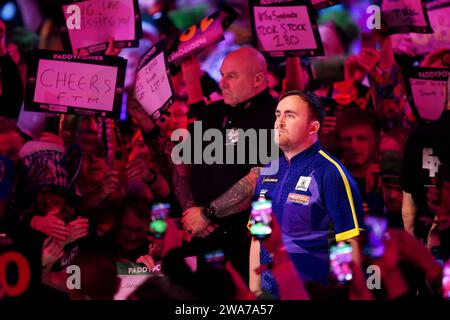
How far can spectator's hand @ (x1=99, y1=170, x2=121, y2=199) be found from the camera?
233 inches

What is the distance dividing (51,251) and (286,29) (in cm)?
217

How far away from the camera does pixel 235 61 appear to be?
565cm

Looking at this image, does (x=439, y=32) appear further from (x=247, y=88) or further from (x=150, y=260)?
(x=150, y=260)

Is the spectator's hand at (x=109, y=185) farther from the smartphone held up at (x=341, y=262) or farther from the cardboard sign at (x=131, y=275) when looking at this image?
the smartphone held up at (x=341, y=262)

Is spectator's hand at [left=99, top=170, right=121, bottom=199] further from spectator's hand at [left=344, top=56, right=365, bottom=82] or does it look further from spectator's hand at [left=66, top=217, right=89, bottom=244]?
spectator's hand at [left=344, top=56, right=365, bottom=82]

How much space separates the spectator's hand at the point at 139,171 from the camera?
601 centimetres

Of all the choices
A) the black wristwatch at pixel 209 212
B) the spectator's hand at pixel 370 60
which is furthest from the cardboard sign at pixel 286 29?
the black wristwatch at pixel 209 212

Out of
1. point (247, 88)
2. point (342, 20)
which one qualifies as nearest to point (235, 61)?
point (247, 88)

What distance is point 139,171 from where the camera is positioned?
6.01 metres

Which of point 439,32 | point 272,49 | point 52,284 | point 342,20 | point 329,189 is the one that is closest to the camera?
point 329,189

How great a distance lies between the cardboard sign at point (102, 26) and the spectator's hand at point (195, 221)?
1397mm

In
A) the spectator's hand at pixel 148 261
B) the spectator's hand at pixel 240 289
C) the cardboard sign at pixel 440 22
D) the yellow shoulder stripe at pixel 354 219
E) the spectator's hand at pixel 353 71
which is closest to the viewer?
the yellow shoulder stripe at pixel 354 219

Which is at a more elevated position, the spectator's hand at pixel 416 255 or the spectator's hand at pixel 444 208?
the spectator's hand at pixel 444 208
